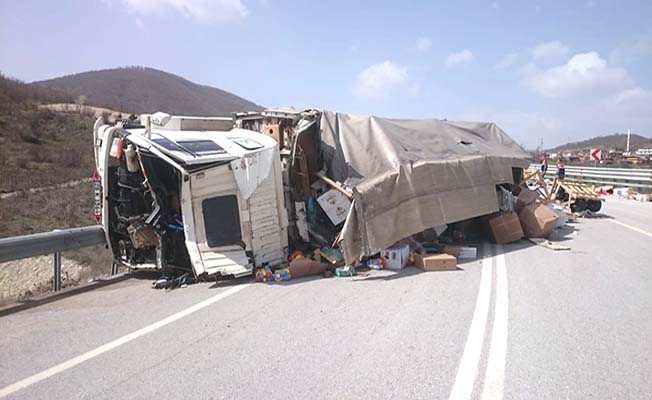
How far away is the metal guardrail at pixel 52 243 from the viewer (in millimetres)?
6055

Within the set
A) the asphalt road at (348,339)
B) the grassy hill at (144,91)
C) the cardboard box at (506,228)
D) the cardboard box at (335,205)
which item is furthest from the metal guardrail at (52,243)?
the grassy hill at (144,91)

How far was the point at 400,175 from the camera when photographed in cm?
839

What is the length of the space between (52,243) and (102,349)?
3157 millimetres

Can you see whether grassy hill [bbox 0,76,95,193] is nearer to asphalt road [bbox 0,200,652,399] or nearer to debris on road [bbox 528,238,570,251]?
asphalt road [bbox 0,200,652,399]

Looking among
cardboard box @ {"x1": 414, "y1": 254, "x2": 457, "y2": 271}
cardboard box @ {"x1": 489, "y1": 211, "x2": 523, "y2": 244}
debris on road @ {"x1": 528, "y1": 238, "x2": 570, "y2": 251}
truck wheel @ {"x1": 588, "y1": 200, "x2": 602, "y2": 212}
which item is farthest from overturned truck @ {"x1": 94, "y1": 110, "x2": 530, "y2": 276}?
truck wheel @ {"x1": 588, "y1": 200, "x2": 602, "y2": 212}

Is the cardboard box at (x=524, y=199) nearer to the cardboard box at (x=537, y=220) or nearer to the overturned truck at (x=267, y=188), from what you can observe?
the cardboard box at (x=537, y=220)

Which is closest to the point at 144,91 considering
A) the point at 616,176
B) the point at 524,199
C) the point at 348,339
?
the point at 616,176

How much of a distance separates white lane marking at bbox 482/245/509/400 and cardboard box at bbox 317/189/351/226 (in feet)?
9.54

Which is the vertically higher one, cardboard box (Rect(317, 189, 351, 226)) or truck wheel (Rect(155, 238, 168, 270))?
cardboard box (Rect(317, 189, 351, 226))

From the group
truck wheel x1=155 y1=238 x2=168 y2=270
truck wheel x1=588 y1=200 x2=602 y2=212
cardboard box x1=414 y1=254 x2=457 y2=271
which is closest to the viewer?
truck wheel x1=155 y1=238 x2=168 y2=270

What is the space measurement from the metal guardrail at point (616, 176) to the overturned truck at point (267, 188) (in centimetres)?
1616

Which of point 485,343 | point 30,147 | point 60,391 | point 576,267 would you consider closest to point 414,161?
point 576,267

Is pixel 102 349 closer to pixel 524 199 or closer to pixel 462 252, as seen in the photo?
pixel 462 252

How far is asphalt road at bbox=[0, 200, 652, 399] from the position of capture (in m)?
3.56
